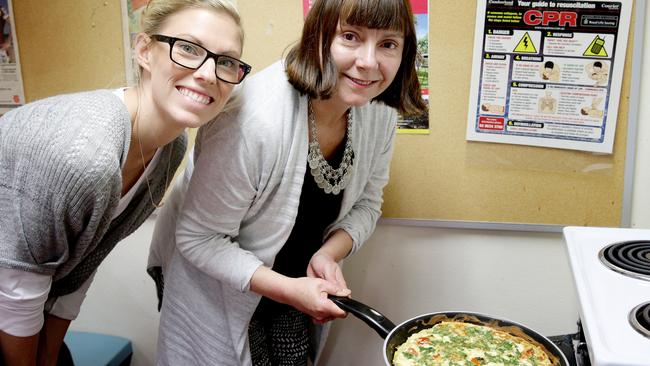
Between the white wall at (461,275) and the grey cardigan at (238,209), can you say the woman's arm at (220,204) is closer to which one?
the grey cardigan at (238,209)

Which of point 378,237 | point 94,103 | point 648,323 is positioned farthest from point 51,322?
point 648,323

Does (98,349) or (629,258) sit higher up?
(629,258)

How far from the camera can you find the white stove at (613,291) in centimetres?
67

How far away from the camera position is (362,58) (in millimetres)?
1063

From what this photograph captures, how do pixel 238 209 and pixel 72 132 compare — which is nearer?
pixel 72 132

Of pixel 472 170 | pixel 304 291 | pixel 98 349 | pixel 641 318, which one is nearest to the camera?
pixel 641 318

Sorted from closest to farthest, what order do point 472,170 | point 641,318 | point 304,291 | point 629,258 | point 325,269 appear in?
1. point 641,318
2. point 629,258
3. point 304,291
4. point 325,269
5. point 472,170

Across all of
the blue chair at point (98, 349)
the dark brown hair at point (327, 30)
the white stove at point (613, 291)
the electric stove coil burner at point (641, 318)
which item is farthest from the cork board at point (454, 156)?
the blue chair at point (98, 349)

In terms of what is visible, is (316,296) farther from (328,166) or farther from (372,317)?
(328,166)

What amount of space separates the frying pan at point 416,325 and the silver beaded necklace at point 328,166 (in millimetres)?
269

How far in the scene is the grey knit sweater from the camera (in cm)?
92

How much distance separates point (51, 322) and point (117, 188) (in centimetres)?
52

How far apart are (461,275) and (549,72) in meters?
0.62

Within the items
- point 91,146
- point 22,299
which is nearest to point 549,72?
point 91,146
